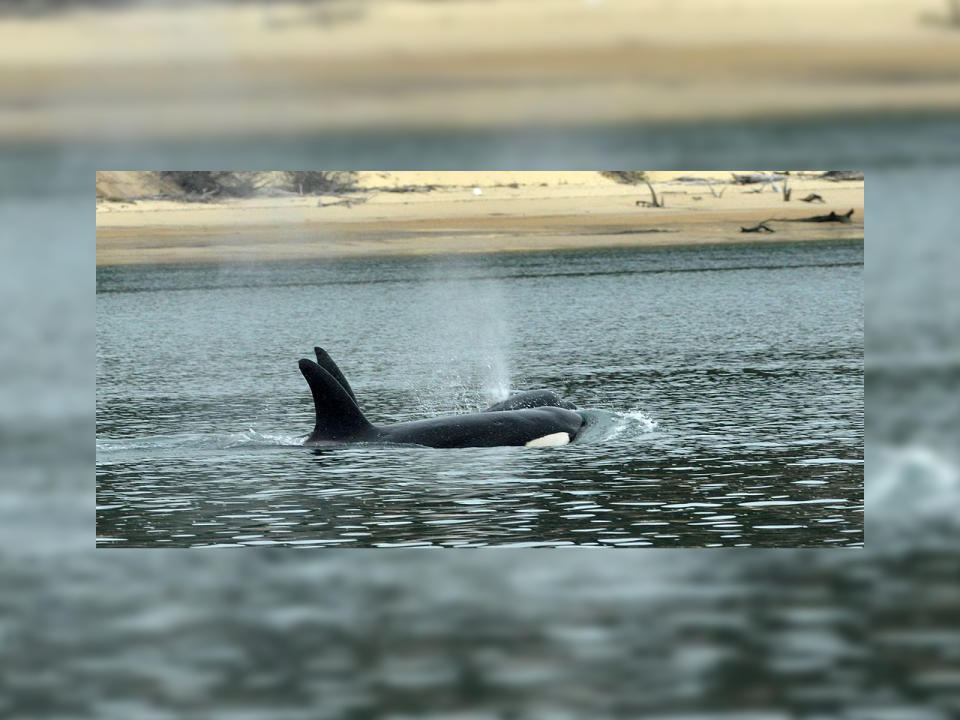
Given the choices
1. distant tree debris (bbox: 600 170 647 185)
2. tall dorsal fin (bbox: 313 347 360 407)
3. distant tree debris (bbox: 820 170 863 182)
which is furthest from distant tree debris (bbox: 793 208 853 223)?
tall dorsal fin (bbox: 313 347 360 407)

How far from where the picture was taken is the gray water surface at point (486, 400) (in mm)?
21266

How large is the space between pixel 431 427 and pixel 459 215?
4.22 meters

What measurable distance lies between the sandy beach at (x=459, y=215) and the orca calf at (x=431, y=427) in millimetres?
3608

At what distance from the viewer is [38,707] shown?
14828 mm

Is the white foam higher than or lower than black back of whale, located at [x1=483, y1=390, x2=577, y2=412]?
lower

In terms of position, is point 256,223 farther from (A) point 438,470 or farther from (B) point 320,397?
(A) point 438,470

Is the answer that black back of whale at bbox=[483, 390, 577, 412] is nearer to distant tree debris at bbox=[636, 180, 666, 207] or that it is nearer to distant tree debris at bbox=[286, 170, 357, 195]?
distant tree debris at bbox=[636, 180, 666, 207]

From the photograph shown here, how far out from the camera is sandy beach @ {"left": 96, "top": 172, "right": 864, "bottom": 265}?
87.2 ft

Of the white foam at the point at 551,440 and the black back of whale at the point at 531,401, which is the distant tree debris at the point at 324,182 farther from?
the white foam at the point at 551,440

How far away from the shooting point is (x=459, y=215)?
28156mm

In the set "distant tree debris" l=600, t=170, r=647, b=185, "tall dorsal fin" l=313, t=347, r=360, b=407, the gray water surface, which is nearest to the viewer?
the gray water surface

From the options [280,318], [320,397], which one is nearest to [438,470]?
[320,397]

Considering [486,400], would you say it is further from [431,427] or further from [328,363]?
[431,427]

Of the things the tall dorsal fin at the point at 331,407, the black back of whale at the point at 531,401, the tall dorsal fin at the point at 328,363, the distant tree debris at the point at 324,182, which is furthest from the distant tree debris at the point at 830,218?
the tall dorsal fin at the point at 331,407
